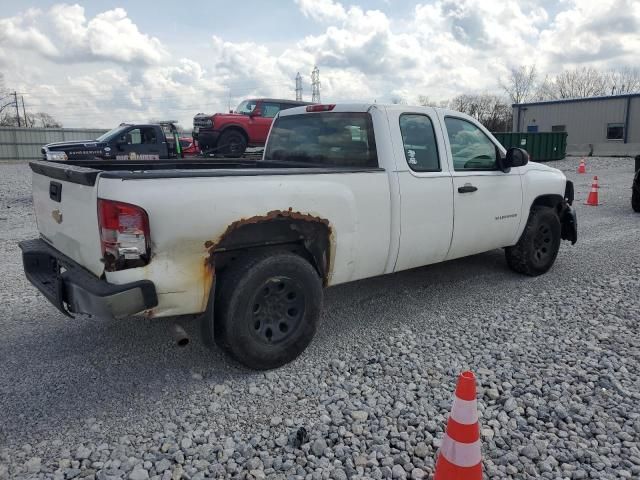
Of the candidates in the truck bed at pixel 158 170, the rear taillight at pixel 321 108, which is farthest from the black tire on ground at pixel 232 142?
the rear taillight at pixel 321 108

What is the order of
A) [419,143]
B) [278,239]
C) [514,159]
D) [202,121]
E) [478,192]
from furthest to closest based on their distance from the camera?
[202,121]
[514,159]
[478,192]
[419,143]
[278,239]

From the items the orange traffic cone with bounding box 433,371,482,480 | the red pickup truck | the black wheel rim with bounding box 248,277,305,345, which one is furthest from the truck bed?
the red pickup truck

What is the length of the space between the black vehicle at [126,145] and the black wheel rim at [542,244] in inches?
474

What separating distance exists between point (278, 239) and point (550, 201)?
3.84 metres

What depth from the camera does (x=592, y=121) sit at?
35.6 m

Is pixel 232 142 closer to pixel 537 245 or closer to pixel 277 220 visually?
pixel 537 245

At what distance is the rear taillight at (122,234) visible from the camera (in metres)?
2.88

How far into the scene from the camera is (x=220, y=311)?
3320 mm

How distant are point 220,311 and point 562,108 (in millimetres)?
39567

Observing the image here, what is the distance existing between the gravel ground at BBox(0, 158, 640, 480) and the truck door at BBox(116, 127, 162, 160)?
35.5 ft

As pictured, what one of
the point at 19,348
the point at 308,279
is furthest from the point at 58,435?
the point at 308,279

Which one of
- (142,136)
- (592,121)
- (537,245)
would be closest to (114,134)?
(142,136)

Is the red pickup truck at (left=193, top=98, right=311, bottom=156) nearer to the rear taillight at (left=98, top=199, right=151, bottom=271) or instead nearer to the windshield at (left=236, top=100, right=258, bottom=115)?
the windshield at (left=236, top=100, right=258, bottom=115)

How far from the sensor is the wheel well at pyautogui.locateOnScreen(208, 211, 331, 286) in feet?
10.9
